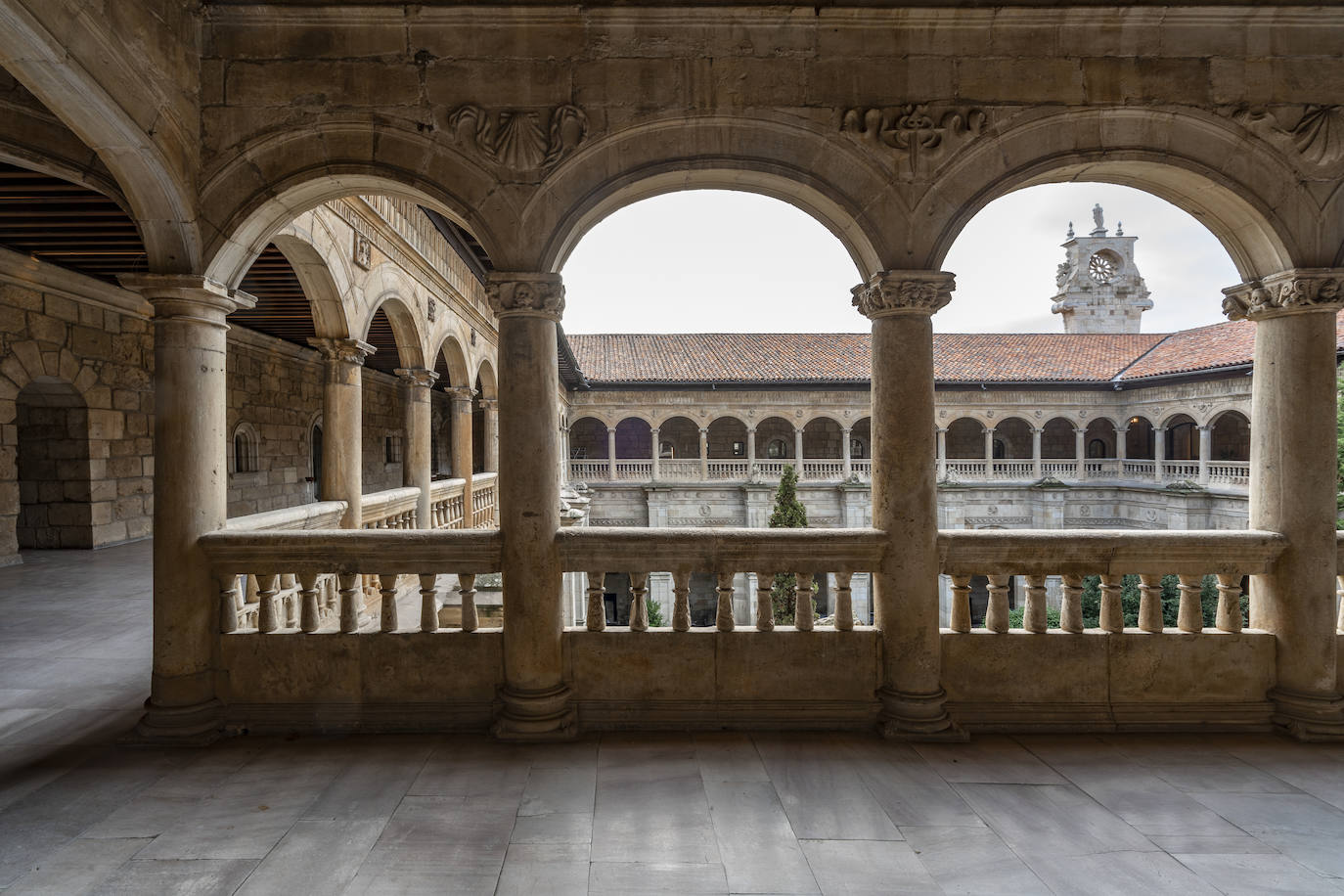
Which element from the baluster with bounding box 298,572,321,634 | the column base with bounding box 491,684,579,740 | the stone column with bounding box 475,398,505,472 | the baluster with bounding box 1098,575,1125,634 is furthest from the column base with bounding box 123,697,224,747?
the stone column with bounding box 475,398,505,472

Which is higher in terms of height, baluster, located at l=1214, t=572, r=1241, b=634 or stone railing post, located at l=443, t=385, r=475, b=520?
stone railing post, located at l=443, t=385, r=475, b=520

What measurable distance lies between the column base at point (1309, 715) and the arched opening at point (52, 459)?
10.9 meters

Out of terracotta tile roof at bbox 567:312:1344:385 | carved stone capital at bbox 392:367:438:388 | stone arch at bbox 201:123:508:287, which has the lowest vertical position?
carved stone capital at bbox 392:367:438:388

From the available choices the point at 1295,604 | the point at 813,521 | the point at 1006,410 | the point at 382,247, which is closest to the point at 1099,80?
the point at 1295,604

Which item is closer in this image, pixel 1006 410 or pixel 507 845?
pixel 507 845

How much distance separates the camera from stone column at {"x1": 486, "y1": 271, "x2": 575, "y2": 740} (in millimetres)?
3395

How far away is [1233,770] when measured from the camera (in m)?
2.98

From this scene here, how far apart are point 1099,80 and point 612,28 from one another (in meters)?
2.55

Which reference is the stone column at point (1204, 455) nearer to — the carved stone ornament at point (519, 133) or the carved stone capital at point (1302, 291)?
the carved stone capital at point (1302, 291)

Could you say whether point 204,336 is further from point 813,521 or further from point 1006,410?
point 1006,410

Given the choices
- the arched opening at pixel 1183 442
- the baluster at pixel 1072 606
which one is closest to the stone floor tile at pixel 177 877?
the baluster at pixel 1072 606

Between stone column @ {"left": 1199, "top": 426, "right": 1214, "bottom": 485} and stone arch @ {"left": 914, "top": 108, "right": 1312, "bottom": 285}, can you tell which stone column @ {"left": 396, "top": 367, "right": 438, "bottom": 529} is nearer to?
stone arch @ {"left": 914, "top": 108, "right": 1312, "bottom": 285}

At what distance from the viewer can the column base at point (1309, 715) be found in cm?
330

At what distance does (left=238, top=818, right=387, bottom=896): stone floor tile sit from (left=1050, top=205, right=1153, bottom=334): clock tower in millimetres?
40831
